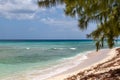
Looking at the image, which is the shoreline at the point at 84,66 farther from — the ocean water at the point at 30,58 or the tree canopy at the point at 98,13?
the tree canopy at the point at 98,13

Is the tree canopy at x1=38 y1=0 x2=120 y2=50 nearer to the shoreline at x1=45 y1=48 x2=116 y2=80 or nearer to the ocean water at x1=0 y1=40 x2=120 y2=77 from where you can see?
the ocean water at x1=0 y1=40 x2=120 y2=77

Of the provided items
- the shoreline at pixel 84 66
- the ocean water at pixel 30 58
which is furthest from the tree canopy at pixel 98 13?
the shoreline at pixel 84 66

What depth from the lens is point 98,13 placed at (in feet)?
33.9

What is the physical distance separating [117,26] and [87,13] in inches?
39.7

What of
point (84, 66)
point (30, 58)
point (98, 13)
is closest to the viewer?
point (98, 13)

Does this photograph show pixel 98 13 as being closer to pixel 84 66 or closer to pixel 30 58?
pixel 84 66

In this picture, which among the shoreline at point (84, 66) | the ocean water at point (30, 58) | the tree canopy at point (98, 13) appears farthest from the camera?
the ocean water at point (30, 58)

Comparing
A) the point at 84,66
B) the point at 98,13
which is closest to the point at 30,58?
Answer: the point at 84,66

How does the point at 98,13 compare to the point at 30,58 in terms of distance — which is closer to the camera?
the point at 98,13

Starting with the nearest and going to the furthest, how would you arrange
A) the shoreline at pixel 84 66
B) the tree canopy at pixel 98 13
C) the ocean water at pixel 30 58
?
the tree canopy at pixel 98 13, the shoreline at pixel 84 66, the ocean water at pixel 30 58

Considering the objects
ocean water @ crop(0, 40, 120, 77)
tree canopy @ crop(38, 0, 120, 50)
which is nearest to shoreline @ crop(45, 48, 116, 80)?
ocean water @ crop(0, 40, 120, 77)

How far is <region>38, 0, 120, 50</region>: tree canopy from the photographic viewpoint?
9.21 meters

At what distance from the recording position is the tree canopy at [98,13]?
30.2ft

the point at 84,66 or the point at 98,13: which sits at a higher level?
the point at 98,13
